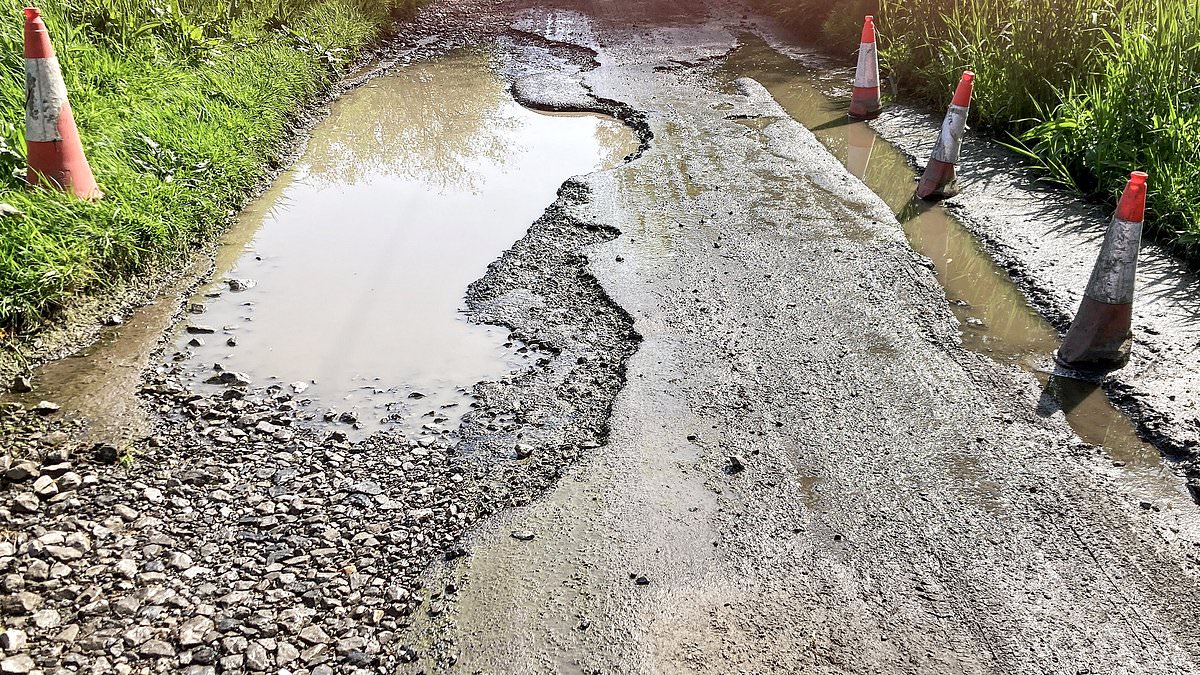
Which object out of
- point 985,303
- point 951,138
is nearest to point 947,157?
point 951,138

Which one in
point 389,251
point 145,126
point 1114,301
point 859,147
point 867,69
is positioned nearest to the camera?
point 1114,301

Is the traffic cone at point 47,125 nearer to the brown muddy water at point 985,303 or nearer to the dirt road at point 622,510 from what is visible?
→ the dirt road at point 622,510

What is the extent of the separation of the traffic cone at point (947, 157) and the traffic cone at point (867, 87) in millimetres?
1971

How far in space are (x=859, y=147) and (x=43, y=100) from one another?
5307mm

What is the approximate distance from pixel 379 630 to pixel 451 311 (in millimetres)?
2080

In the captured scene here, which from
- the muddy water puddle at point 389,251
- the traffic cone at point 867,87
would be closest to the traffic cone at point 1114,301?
the muddy water puddle at point 389,251

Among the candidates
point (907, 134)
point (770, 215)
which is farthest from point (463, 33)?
point (770, 215)

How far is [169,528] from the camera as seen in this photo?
2.73 m

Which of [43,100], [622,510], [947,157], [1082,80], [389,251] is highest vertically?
[43,100]

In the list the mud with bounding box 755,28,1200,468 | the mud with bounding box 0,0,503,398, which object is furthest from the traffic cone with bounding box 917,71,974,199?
the mud with bounding box 0,0,503,398

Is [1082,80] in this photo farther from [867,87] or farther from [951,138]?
[951,138]

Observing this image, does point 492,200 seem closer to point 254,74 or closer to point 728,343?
point 728,343

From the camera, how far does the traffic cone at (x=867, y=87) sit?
25.2 ft

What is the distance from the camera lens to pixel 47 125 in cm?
447
